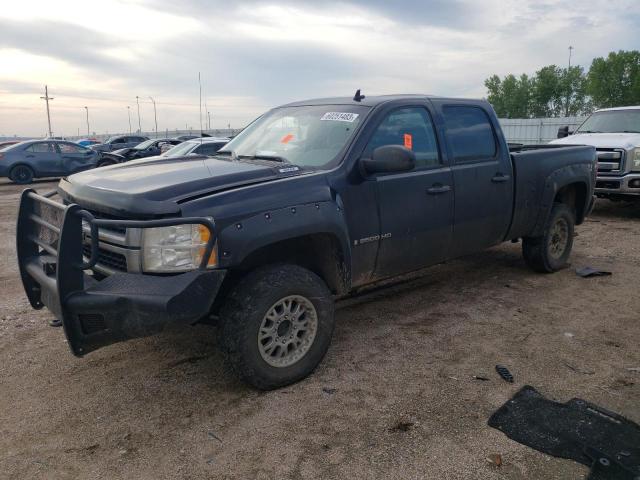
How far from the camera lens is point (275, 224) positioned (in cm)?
329

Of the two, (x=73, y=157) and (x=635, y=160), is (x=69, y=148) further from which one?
(x=635, y=160)

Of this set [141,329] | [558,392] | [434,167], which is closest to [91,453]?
[141,329]

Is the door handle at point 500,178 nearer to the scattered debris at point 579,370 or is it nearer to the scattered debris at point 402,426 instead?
the scattered debris at point 579,370

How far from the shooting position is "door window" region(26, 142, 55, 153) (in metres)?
18.1

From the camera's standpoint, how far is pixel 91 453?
293cm

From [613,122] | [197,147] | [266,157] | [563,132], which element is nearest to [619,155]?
[613,122]

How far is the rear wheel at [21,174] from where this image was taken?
59.2ft

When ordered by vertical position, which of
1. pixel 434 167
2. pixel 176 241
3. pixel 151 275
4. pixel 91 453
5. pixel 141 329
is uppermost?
pixel 434 167

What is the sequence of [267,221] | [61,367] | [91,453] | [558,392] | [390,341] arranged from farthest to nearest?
[390,341]
[61,367]
[558,392]
[267,221]
[91,453]

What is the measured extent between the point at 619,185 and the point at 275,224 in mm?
8117

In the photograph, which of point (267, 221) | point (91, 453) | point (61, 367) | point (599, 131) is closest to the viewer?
point (91, 453)

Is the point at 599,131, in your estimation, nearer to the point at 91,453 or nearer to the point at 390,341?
the point at 390,341

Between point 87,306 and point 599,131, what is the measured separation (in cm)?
1041

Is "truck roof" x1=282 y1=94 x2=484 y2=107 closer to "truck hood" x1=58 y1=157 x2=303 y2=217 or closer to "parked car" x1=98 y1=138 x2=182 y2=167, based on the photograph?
"truck hood" x1=58 y1=157 x2=303 y2=217
